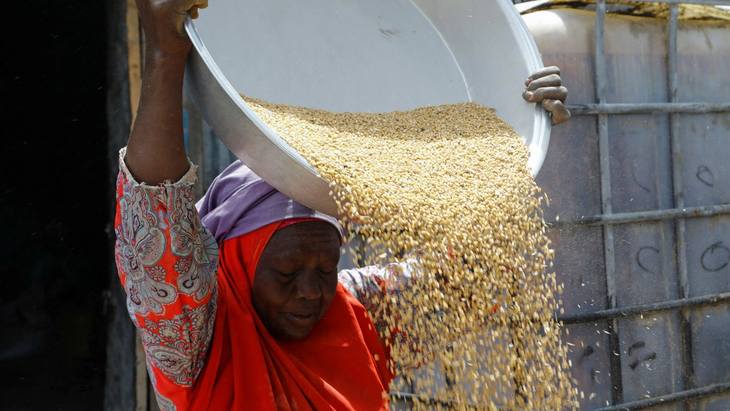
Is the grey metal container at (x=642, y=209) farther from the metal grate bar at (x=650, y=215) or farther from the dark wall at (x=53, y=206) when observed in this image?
the dark wall at (x=53, y=206)

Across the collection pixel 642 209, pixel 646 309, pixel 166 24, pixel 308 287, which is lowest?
pixel 646 309

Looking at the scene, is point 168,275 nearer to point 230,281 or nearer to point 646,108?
point 230,281

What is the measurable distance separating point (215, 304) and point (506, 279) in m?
0.77

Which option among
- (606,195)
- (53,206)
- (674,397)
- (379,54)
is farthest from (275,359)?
(674,397)

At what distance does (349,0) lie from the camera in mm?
1879

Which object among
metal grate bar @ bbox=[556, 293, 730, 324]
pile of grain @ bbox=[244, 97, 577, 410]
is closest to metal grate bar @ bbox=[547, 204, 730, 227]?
metal grate bar @ bbox=[556, 293, 730, 324]

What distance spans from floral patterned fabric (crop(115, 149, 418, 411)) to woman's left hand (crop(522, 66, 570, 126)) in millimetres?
673

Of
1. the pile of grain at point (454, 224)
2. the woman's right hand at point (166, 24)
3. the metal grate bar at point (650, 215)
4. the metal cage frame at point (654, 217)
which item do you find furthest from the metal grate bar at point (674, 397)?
the woman's right hand at point (166, 24)

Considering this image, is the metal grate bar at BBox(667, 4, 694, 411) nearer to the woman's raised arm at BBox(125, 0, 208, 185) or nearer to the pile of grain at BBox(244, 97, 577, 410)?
the pile of grain at BBox(244, 97, 577, 410)

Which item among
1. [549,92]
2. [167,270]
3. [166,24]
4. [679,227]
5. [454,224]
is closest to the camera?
[166,24]

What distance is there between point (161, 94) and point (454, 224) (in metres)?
0.71

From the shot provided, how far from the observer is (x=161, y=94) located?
98 centimetres

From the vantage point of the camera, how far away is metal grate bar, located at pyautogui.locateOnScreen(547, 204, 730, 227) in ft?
8.34

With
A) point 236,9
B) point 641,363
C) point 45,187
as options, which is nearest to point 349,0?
point 236,9
